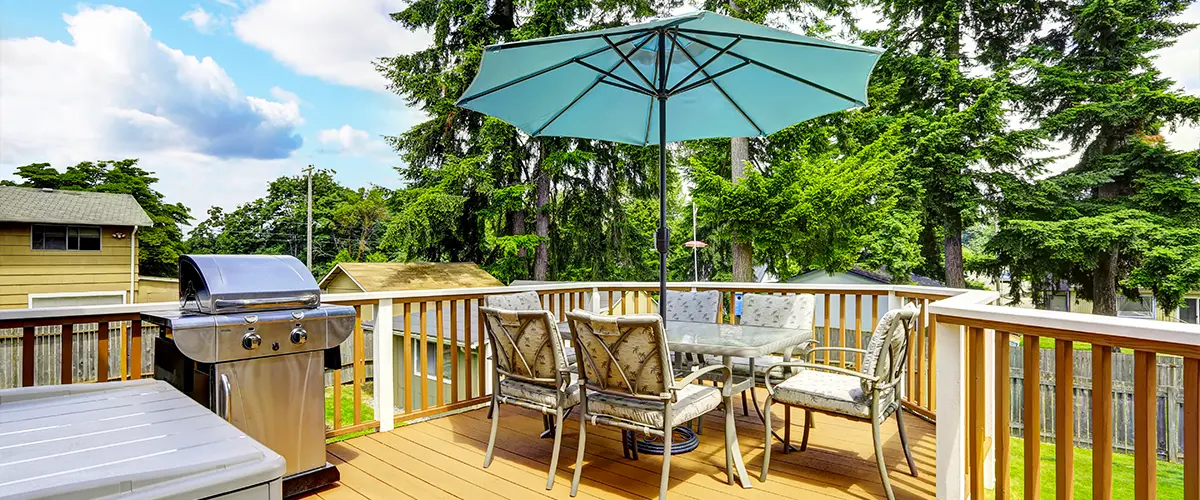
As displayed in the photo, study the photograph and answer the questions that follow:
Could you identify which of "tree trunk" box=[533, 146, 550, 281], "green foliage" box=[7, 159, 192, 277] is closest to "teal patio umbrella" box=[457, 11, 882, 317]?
"tree trunk" box=[533, 146, 550, 281]

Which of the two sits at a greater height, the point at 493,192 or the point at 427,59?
the point at 427,59

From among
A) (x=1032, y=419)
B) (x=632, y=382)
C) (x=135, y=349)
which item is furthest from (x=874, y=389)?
(x=135, y=349)

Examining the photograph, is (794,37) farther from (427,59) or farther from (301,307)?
(427,59)

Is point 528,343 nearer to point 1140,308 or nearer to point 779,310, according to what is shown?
point 779,310

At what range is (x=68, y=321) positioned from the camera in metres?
2.57

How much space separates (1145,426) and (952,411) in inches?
33.7

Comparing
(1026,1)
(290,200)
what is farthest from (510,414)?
(290,200)

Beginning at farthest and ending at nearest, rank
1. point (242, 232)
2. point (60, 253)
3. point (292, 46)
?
point (242, 232) → point (292, 46) → point (60, 253)

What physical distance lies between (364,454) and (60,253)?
487 inches

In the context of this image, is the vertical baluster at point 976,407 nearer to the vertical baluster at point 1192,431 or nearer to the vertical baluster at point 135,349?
the vertical baluster at point 1192,431

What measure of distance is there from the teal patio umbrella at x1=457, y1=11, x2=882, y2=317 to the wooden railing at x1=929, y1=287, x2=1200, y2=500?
5.02ft

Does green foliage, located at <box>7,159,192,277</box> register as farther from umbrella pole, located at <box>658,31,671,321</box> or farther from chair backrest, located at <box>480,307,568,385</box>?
umbrella pole, located at <box>658,31,671,321</box>

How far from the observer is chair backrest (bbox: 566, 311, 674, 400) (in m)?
2.57

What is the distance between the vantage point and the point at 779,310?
13.6 ft
